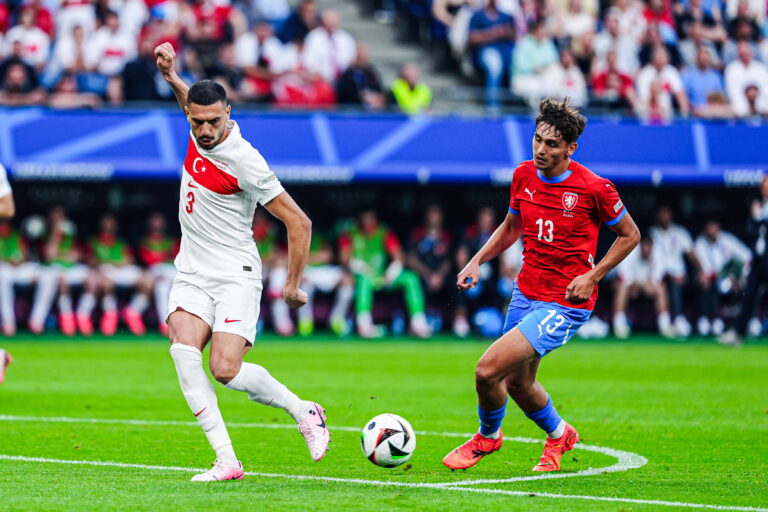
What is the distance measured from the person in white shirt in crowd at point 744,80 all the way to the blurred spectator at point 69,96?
36.7 feet

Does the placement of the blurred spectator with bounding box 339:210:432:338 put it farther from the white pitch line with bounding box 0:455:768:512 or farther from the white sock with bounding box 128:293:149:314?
the white pitch line with bounding box 0:455:768:512

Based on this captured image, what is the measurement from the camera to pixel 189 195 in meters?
7.86

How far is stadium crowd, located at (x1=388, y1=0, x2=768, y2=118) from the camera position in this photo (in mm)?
23250

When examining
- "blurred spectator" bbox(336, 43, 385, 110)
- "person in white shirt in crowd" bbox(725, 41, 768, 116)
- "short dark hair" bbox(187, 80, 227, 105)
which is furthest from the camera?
"person in white shirt in crowd" bbox(725, 41, 768, 116)

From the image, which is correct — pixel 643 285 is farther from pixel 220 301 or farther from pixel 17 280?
pixel 220 301

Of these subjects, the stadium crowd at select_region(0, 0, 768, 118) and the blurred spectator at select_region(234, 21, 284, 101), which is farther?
the blurred spectator at select_region(234, 21, 284, 101)

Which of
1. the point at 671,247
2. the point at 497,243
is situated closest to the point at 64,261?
the point at 671,247

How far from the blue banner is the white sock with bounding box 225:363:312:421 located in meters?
12.8

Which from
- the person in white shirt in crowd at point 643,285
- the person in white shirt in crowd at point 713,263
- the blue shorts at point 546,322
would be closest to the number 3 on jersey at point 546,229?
the blue shorts at point 546,322

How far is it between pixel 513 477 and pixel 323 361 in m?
9.16

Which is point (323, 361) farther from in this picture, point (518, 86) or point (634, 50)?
point (634, 50)

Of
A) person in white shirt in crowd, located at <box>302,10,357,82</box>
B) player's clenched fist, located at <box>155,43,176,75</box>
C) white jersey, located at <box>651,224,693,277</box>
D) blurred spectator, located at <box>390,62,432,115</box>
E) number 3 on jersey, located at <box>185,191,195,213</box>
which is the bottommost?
white jersey, located at <box>651,224,693,277</box>

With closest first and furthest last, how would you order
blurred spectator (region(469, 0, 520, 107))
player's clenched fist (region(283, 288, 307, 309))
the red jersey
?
player's clenched fist (region(283, 288, 307, 309)), the red jersey, blurred spectator (region(469, 0, 520, 107))

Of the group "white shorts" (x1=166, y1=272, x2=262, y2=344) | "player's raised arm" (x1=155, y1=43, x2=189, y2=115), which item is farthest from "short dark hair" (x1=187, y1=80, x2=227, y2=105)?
"white shorts" (x1=166, y1=272, x2=262, y2=344)
